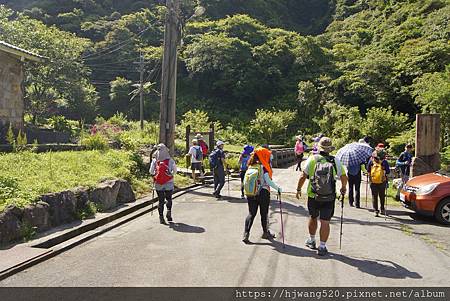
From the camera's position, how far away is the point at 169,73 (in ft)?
45.1

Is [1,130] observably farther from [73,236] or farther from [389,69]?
[389,69]

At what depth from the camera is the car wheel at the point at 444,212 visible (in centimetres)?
891

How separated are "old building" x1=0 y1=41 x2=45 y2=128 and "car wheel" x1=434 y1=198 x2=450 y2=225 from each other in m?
15.4

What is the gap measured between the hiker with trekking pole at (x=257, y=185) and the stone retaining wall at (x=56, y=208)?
3.55 metres

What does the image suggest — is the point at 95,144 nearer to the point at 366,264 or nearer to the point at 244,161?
the point at 244,161

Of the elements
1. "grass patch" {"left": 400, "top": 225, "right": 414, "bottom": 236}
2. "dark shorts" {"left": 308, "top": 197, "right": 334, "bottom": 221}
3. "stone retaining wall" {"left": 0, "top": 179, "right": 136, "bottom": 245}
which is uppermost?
"dark shorts" {"left": 308, "top": 197, "right": 334, "bottom": 221}

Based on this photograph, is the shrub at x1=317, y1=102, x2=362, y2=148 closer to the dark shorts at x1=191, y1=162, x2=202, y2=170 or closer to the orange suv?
the dark shorts at x1=191, y1=162, x2=202, y2=170

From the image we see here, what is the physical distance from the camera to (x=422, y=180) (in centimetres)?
961

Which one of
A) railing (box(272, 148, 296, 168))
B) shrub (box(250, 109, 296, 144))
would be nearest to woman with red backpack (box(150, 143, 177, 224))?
railing (box(272, 148, 296, 168))

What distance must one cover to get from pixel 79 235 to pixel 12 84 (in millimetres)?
11543

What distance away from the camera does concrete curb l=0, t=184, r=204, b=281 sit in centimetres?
551

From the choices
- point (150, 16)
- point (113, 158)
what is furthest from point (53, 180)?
point (150, 16)

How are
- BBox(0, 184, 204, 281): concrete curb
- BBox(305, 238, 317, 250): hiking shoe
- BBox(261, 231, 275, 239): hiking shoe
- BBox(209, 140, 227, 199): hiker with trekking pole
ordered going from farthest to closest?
BBox(209, 140, 227, 199): hiker with trekking pole → BBox(261, 231, 275, 239): hiking shoe → BBox(305, 238, 317, 250): hiking shoe → BBox(0, 184, 204, 281): concrete curb

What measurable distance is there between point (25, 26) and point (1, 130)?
17082 millimetres
